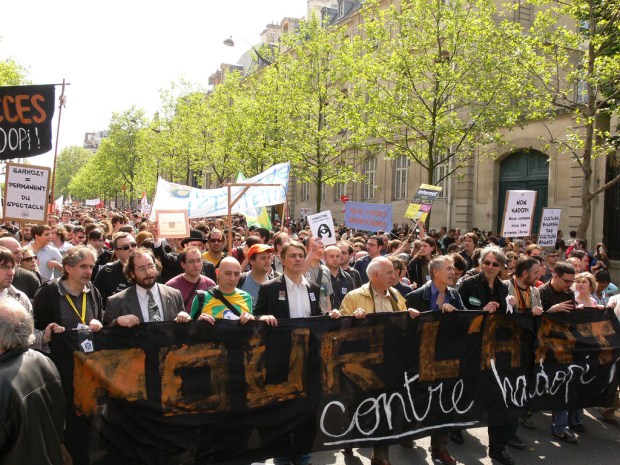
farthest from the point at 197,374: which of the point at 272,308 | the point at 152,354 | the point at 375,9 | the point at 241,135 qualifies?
the point at 241,135

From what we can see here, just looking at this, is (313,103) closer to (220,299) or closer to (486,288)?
(486,288)

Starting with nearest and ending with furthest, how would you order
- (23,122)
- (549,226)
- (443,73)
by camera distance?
(23,122), (549,226), (443,73)

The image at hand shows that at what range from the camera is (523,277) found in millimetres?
6188

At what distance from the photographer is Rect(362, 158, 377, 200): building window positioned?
34875mm

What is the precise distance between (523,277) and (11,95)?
643 cm

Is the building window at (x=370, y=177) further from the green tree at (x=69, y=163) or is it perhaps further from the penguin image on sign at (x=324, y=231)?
the green tree at (x=69, y=163)

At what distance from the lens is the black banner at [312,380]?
4.32 meters

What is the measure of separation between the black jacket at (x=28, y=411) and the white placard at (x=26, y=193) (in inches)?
267

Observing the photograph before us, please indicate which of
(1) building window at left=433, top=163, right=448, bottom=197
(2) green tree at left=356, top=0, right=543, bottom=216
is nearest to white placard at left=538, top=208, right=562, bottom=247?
(2) green tree at left=356, top=0, right=543, bottom=216

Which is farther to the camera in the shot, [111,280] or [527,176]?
[527,176]

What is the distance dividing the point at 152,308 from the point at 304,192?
40.0 meters

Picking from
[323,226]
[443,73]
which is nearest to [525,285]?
[323,226]

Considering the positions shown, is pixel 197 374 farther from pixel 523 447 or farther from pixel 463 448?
pixel 523 447

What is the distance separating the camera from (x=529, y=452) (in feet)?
18.8
